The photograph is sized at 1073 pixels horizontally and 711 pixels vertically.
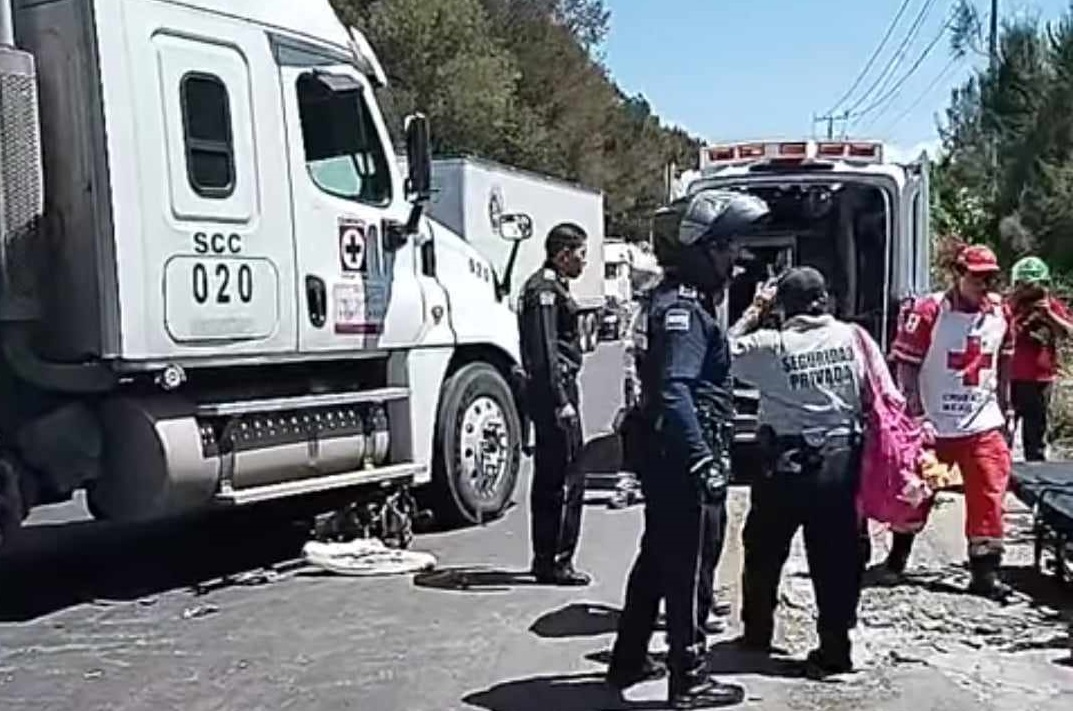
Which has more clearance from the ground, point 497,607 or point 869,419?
point 869,419

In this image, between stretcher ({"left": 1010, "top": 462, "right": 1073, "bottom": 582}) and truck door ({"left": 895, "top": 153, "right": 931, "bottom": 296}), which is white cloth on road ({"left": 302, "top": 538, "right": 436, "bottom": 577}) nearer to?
stretcher ({"left": 1010, "top": 462, "right": 1073, "bottom": 582})

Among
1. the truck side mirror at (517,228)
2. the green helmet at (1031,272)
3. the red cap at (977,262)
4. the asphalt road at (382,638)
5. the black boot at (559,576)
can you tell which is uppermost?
the truck side mirror at (517,228)

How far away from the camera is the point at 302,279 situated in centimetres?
891

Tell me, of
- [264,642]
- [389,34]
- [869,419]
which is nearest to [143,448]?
[264,642]

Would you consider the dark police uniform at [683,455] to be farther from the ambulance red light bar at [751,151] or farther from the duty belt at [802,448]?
the ambulance red light bar at [751,151]

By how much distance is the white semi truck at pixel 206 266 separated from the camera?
7.85 metres

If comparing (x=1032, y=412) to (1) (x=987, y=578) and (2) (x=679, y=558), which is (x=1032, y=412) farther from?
(2) (x=679, y=558)

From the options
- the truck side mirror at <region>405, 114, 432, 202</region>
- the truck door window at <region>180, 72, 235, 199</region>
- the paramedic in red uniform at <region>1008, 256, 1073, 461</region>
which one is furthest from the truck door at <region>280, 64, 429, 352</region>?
the paramedic in red uniform at <region>1008, 256, 1073, 461</region>

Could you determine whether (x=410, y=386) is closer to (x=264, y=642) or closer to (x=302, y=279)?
(x=302, y=279)

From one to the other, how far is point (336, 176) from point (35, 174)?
1979 mm

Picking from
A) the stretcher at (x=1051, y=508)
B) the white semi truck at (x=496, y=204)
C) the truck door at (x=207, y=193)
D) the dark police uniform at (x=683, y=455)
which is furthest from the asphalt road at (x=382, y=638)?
the white semi truck at (x=496, y=204)

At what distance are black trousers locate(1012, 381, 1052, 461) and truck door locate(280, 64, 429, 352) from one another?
4190mm

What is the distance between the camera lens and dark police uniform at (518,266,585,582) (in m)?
8.32

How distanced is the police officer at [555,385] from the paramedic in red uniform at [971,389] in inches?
66.8
